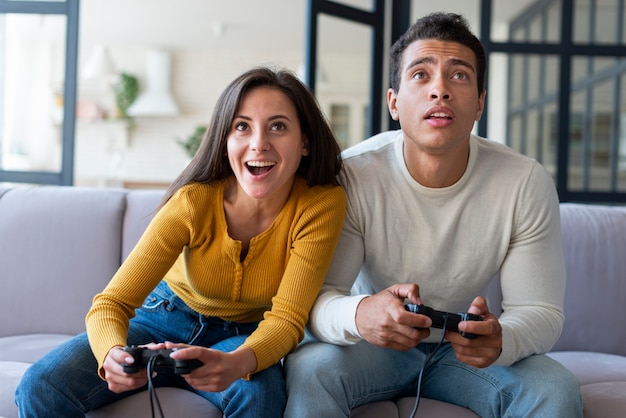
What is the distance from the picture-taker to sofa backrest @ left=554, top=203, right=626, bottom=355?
2.19m

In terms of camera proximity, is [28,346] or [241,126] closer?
[241,126]

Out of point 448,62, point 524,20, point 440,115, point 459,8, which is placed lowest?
point 440,115

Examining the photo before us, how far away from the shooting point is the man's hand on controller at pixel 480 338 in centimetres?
137

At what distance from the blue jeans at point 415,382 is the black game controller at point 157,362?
282 millimetres

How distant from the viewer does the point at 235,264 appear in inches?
64.4

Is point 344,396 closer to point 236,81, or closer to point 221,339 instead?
point 221,339

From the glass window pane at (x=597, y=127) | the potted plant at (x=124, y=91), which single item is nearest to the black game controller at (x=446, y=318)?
the glass window pane at (x=597, y=127)

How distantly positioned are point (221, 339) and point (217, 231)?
270 mm

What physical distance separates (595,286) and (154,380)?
1385 mm

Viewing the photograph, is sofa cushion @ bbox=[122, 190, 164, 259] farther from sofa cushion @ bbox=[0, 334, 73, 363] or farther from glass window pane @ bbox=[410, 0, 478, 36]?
glass window pane @ bbox=[410, 0, 478, 36]

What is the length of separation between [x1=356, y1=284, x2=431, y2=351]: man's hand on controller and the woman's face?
0.36 metres

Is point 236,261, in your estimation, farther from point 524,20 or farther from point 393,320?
point 524,20

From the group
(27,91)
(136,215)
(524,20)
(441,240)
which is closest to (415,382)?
(441,240)

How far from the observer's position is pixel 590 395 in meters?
1.68
